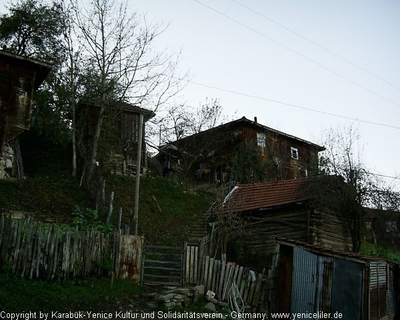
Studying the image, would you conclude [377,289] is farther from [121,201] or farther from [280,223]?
[121,201]

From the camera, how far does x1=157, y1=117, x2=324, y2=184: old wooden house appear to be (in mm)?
32594

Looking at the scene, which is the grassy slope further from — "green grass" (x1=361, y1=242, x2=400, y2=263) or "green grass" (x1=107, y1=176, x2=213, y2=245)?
"green grass" (x1=361, y1=242, x2=400, y2=263)

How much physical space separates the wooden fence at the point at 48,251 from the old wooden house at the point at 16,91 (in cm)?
667

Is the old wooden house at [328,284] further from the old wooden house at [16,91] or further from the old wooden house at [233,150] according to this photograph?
the old wooden house at [233,150]

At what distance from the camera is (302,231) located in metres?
14.7

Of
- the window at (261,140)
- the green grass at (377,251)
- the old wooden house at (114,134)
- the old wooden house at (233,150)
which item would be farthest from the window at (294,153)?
the green grass at (377,251)

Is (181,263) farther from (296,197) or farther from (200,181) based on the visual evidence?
(200,181)

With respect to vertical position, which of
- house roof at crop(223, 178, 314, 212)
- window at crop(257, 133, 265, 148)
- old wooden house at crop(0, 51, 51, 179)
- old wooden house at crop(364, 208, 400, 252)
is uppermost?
window at crop(257, 133, 265, 148)

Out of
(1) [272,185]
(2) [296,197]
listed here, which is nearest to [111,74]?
(1) [272,185]

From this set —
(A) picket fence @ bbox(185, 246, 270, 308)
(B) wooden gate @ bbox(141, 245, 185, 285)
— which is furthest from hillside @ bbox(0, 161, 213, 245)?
(A) picket fence @ bbox(185, 246, 270, 308)

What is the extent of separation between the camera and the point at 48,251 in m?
9.65

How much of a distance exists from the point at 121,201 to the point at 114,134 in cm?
734

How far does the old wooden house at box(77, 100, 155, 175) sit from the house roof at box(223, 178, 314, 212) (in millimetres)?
10362

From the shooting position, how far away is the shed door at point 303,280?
1034cm
